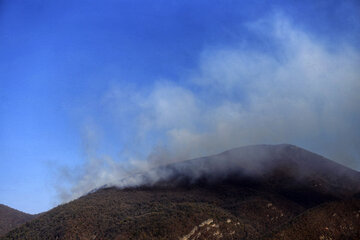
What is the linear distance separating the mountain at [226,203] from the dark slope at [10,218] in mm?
37868

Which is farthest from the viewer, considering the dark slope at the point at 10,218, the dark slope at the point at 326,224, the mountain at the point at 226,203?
the dark slope at the point at 10,218

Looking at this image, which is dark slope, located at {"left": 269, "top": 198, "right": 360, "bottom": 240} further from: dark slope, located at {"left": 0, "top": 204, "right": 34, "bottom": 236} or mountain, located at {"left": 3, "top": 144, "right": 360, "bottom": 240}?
dark slope, located at {"left": 0, "top": 204, "right": 34, "bottom": 236}

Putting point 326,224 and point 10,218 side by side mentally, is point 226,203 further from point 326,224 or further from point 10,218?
point 10,218

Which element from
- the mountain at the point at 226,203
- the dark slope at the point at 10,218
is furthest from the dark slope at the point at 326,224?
the dark slope at the point at 10,218

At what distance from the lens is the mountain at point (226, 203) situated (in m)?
82.2

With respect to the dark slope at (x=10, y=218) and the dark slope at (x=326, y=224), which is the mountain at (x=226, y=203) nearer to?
the dark slope at (x=326, y=224)

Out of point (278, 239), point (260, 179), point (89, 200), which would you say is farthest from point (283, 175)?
point (89, 200)

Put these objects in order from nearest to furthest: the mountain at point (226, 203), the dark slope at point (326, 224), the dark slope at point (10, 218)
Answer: the dark slope at point (326, 224), the mountain at point (226, 203), the dark slope at point (10, 218)

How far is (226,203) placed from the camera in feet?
352

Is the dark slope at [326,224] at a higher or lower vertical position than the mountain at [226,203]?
lower

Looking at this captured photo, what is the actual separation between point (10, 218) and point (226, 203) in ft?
334

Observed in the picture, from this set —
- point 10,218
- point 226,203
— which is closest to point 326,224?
point 226,203

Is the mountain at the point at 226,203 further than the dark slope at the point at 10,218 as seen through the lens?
No

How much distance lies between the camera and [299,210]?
103 meters
